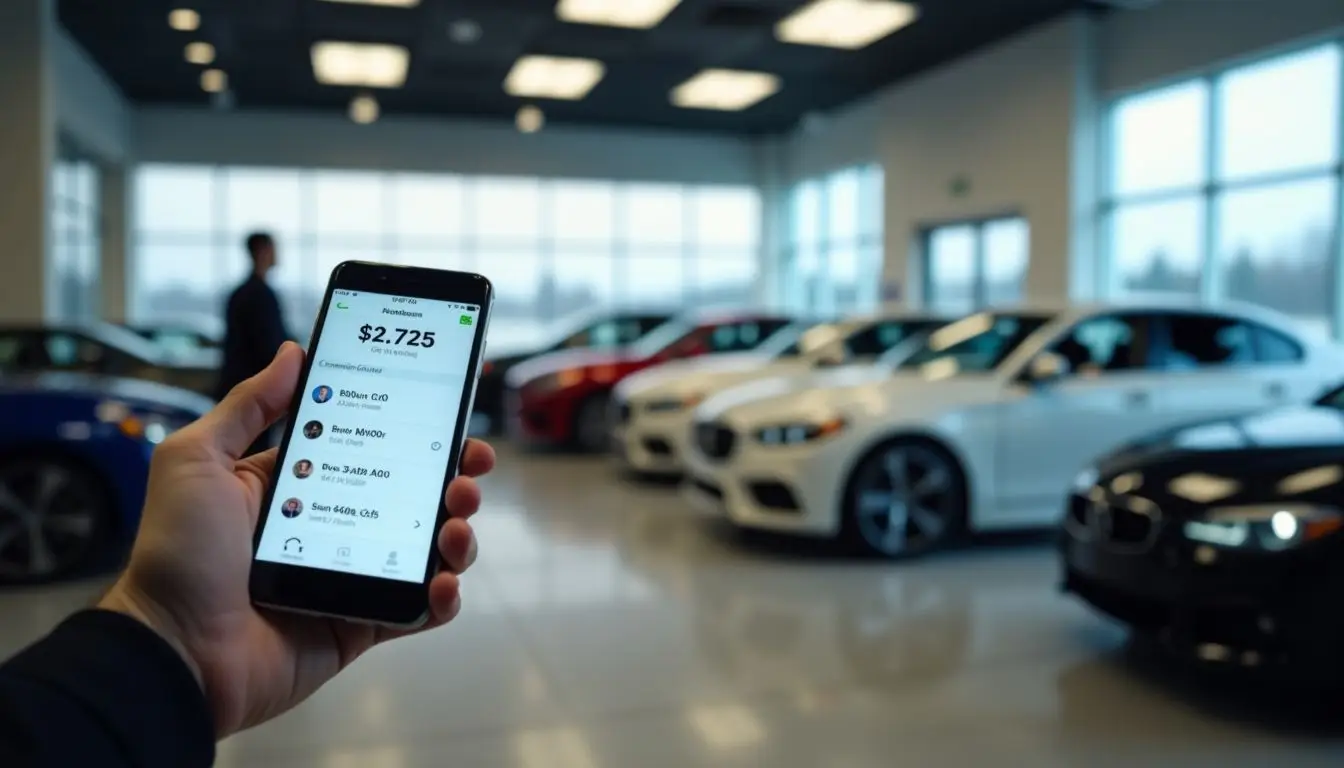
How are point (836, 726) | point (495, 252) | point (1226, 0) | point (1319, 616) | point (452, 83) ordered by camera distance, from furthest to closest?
1. point (495, 252)
2. point (452, 83)
3. point (1226, 0)
4. point (836, 726)
5. point (1319, 616)

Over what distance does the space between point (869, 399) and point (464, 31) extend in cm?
820

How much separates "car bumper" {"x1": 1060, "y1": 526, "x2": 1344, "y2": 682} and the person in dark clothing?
2684 millimetres

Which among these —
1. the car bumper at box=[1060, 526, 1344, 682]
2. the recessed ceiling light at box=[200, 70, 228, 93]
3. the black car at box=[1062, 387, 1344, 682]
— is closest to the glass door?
the black car at box=[1062, 387, 1344, 682]

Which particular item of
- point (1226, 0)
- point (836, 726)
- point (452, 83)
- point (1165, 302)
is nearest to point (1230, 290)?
point (1226, 0)

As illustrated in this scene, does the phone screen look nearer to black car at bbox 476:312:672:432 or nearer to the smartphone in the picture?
the smartphone

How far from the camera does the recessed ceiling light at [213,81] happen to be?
14664 millimetres

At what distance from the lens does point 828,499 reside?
5.61 meters

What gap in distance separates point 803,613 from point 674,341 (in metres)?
5.95

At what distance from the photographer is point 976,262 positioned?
1405cm

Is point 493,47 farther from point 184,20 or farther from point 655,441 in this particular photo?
point 655,441

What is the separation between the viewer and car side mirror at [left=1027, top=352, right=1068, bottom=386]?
5.65 metres

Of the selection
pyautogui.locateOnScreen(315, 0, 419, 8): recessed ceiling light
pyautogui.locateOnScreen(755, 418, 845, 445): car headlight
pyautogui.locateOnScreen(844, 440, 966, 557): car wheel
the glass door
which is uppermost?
pyautogui.locateOnScreen(315, 0, 419, 8): recessed ceiling light

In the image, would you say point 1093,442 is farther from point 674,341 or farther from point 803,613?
point 674,341

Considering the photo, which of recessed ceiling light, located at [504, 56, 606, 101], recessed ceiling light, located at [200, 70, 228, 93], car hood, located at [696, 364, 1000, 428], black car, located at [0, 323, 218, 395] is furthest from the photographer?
recessed ceiling light, located at [200, 70, 228, 93]
